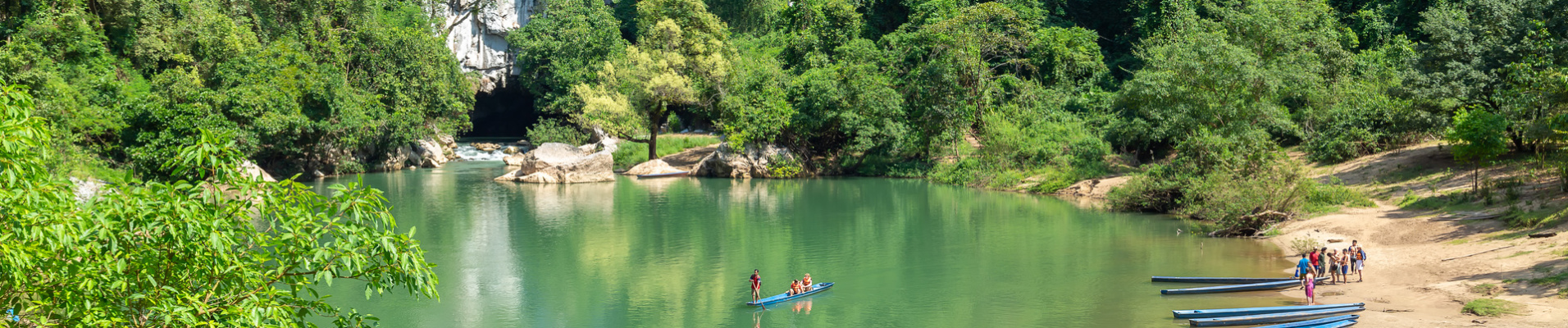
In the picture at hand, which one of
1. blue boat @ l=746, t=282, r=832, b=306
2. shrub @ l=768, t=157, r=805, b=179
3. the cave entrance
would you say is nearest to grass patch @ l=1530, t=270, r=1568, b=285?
blue boat @ l=746, t=282, r=832, b=306

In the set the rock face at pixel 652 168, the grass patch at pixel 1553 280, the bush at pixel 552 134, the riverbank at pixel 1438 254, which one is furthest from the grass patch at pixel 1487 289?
the bush at pixel 552 134

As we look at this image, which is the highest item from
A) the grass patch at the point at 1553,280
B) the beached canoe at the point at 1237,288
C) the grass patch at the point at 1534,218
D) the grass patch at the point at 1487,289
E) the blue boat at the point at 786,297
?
the grass patch at the point at 1534,218

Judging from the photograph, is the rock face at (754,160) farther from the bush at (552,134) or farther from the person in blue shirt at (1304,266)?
the person in blue shirt at (1304,266)

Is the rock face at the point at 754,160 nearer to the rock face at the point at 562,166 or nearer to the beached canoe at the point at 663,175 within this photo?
the beached canoe at the point at 663,175

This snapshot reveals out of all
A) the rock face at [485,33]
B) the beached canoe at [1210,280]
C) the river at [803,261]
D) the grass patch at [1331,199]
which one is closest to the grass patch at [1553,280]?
the beached canoe at [1210,280]

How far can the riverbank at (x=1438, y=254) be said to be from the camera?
18297 millimetres

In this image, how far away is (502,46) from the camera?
2965 inches

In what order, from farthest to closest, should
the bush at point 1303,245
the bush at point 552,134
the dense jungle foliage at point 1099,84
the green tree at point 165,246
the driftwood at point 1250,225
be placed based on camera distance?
the bush at point 552,134 → the dense jungle foliage at point 1099,84 → the driftwood at point 1250,225 → the bush at point 1303,245 → the green tree at point 165,246

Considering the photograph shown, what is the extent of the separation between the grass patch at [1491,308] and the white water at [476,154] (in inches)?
2222

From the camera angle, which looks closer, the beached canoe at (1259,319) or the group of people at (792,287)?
the beached canoe at (1259,319)

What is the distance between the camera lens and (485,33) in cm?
7375

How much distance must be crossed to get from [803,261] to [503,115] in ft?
213

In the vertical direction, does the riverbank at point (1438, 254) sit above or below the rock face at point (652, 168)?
below

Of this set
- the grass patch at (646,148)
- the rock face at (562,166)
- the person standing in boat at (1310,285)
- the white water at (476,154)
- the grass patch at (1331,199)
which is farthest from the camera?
the white water at (476,154)
